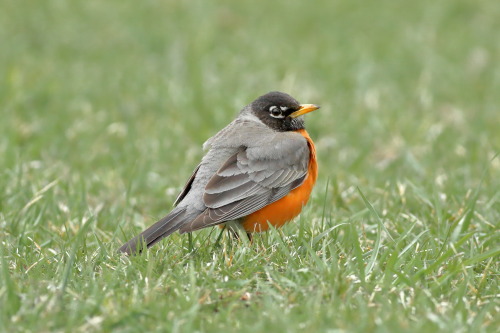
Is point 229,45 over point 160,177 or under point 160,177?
over

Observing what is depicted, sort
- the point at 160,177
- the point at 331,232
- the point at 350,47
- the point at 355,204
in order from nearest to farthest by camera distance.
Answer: the point at 331,232 < the point at 355,204 < the point at 160,177 < the point at 350,47

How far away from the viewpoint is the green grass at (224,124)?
4.12 m

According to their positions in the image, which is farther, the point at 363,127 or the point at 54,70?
the point at 54,70

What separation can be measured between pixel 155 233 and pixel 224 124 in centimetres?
421

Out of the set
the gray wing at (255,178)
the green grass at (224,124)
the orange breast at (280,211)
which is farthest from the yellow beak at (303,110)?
the green grass at (224,124)

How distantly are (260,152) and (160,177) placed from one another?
2.10 m

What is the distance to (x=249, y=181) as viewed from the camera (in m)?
5.76

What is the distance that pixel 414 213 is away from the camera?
6.36 m

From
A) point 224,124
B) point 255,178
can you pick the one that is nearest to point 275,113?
point 255,178

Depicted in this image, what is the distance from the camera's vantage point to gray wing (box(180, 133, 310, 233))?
5.48m

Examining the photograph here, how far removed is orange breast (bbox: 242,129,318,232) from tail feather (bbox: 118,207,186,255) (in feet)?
1.83

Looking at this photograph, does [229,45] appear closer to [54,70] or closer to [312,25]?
[312,25]

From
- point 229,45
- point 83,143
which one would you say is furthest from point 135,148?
point 229,45

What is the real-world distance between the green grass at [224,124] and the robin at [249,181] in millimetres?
206
